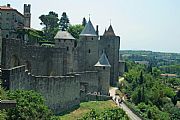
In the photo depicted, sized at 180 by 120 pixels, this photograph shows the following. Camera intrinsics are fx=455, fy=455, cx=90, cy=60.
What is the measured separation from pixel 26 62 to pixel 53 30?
41.7 m

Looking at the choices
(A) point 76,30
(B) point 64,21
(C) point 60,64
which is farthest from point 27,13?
(C) point 60,64

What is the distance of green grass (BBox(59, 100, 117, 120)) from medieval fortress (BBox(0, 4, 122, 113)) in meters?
0.97

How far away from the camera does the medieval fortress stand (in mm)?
41938

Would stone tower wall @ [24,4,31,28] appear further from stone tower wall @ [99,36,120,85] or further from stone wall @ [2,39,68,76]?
stone wall @ [2,39,68,76]

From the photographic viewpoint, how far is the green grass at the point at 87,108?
44.9m

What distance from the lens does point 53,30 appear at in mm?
91500

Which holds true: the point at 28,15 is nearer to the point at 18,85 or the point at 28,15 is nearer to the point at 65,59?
the point at 65,59

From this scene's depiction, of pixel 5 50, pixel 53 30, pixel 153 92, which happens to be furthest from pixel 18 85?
pixel 53 30

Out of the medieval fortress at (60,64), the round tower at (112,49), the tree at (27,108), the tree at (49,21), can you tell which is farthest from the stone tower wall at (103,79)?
the tree at (49,21)

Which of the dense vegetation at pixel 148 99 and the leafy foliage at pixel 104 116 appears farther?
the dense vegetation at pixel 148 99

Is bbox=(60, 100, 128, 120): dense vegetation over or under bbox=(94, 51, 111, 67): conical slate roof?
under

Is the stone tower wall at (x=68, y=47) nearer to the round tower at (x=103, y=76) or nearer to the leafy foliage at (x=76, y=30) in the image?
the round tower at (x=103, y=76)

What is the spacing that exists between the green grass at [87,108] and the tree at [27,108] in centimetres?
1229

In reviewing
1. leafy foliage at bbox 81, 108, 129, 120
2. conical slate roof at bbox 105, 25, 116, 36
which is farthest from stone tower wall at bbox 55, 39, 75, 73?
leafy foliage at bbox 81, 108, 129, 120
